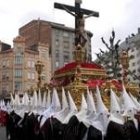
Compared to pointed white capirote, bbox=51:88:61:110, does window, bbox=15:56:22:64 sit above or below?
above

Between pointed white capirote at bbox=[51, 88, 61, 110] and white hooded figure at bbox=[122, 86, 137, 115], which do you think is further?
pointed white capirote at bbox=[51, 88, 61, 110]

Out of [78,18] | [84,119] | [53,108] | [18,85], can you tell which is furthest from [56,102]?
[18,85]

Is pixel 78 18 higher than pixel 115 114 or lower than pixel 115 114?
higher

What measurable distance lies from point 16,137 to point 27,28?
72.7 m

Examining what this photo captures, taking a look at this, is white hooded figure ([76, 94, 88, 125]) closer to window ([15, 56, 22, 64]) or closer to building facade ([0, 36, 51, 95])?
building facade ([0, 36, 51, 95])

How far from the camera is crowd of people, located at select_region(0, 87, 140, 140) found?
336 inches

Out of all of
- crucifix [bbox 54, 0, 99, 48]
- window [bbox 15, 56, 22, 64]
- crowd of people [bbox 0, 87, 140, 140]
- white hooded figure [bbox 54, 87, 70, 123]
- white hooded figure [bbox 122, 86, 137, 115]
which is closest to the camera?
crowd of people [bbox 0, 87, 140, 140]

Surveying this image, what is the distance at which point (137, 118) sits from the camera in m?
9.00

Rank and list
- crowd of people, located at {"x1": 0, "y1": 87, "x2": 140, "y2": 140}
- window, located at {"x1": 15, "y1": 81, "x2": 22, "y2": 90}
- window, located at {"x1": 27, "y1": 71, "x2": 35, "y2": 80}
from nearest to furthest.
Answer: crowd of people, located at {"x1": 0, "y1": 87, "x2": 140, "y2": 140} → window, located at {"x1": 15, "y1": 81, "x2": 22, "y2": 90} → window, located at {"x1": 27, "y1": 71, "x2": 35, "y2": 80}

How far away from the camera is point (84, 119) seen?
939 centimetres

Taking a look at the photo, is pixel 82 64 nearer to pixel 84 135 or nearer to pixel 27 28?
pixel 84 135

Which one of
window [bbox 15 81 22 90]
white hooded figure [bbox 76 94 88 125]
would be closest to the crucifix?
white hooded figure [bbox 76 94 88 125]

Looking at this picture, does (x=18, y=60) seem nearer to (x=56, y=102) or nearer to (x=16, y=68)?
(x=16, y=68)

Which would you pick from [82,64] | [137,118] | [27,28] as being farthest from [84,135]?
[27,28]
